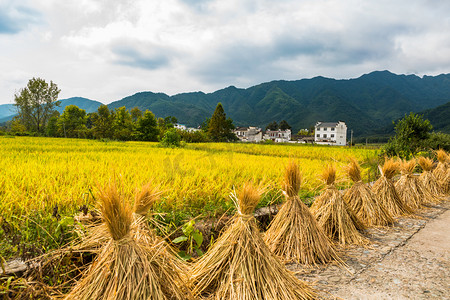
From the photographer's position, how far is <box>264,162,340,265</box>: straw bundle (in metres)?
2.53

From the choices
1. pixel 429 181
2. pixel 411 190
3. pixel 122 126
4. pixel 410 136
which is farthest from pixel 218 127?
pixel 411 190

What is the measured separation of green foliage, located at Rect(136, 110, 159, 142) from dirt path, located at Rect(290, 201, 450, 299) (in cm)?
4188

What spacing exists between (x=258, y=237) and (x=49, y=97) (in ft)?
206

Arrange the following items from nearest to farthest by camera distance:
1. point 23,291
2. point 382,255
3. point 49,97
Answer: point 23,291 → point 382,255 → point 49,97

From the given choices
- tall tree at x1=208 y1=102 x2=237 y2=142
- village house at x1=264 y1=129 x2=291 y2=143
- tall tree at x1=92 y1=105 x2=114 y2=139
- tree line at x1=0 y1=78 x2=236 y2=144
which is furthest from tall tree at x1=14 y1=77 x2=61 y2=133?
village house at x1=264 y1=129 x2=291 y2=143

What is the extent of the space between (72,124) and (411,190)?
59.3 m

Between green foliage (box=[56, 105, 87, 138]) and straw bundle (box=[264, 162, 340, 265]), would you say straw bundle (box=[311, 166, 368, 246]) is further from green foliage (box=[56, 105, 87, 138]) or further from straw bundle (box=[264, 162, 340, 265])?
green foliage (box=[56, 105, 87, 138])

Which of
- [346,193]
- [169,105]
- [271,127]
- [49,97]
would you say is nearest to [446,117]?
[271,127]

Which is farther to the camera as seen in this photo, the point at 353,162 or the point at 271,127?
the point at 271,127

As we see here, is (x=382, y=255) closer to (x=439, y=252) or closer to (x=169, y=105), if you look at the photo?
(x=439, y=252)

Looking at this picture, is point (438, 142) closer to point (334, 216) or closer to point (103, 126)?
point (334, 216)

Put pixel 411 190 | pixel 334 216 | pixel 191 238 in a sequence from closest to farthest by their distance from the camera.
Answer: pixel 191 238 < pixel 334 216 < pixel 411 190

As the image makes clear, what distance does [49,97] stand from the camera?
50719 millimetres

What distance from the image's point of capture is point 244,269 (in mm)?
1714
